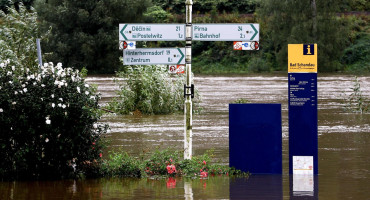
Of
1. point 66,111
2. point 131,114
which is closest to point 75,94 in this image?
point 66,111

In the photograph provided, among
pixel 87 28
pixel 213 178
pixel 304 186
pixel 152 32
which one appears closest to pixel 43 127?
pixel 152 32

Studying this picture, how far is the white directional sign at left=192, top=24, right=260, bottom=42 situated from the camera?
11.3 meters

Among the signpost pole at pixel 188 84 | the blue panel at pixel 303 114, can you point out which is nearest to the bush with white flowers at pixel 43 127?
the signpost pole at pixel 188 84

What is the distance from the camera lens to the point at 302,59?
1051 cm

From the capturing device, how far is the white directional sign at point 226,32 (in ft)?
37.1

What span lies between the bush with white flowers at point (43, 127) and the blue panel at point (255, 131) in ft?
6.57

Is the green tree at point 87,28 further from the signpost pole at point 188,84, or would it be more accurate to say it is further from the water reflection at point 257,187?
the water reflection at point 257,187

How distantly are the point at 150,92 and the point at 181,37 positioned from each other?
11.3 meters

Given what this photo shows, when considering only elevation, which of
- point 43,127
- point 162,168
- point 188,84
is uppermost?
point 188,84

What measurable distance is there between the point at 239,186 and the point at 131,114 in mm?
12960

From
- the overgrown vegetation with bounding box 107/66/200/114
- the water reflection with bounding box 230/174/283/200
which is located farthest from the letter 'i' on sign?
the overgrown vegetation with bounding box 107/66/200/114

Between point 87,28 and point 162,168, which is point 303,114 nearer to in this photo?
point 162,168

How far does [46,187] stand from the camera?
33.2ft

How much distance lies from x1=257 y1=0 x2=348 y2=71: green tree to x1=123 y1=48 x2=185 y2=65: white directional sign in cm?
4938
